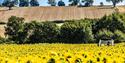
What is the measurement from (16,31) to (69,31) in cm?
1190

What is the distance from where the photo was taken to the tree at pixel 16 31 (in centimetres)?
11005

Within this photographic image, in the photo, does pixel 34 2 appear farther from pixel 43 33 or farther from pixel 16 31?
pixel 43 33

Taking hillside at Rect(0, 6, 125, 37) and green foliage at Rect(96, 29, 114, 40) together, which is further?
hillside at Rect(0, 6, 125, 37)

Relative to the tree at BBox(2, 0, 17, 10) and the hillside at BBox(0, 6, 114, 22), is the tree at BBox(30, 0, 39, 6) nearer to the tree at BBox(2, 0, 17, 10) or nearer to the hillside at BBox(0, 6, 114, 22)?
the tree at BBox(2, 0, 17, 10)

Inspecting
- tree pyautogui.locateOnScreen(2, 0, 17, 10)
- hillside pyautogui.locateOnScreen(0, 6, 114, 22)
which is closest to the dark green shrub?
hillside pyautogui.locateOnScreen(0, 6, 114, 22)

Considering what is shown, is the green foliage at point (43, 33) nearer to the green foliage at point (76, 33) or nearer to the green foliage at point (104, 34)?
the green foliage at point (76, 33)

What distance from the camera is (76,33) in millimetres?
109625

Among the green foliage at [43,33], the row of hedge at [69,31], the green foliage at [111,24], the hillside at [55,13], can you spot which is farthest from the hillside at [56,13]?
the green foliage at [43,33]

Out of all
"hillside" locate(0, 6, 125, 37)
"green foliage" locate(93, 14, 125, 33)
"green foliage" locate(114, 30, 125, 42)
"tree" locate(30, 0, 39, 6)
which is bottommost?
"tree" locate(30, 0, 39, 6)

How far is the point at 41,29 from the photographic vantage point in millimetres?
113562

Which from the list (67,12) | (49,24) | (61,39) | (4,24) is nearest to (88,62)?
(61,39)

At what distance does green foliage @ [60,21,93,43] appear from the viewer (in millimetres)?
106412

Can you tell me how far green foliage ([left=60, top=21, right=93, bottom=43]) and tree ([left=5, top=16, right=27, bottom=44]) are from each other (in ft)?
28.2

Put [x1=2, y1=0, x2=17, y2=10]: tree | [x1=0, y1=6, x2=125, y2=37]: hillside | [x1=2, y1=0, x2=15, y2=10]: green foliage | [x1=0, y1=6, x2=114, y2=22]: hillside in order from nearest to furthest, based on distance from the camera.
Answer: [x1=0, y1=6, x2=125, y2=37]: hillside, [x1=0, y1=6, x2=114, y2=22]: hillside, [x1=2, y1=0, x2=15, y2=10]: green foliage, [x1=2, y1=0, x2=17, y2=10]: tree
